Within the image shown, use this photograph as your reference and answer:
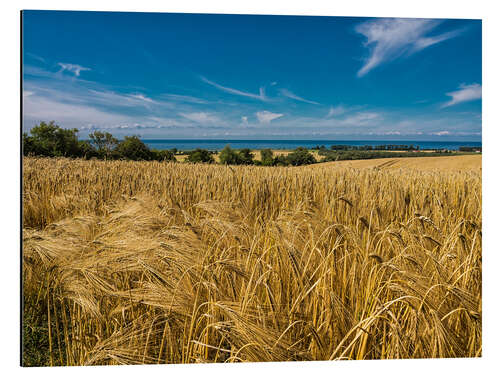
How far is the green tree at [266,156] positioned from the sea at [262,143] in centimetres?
8

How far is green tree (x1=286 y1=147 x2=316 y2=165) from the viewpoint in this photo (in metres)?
2.38

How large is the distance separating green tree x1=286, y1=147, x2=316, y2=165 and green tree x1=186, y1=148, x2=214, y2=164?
0.59 m

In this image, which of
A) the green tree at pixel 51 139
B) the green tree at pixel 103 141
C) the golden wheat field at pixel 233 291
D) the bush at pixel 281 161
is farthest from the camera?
the bush at pixel 281 161

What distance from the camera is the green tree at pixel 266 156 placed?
7.32 feet

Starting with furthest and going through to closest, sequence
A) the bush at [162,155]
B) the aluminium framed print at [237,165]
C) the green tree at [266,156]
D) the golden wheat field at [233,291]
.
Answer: the green tree at [266,156]
the bush at [162,155]
the aluminium framed print at [237,165]
the golden wheat field at [233,291]

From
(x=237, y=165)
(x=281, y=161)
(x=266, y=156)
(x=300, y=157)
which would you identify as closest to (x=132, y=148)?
(x=237, y=165)

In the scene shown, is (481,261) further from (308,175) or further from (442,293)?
(308,175)

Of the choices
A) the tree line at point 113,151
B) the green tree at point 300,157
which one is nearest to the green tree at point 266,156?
the tree line at point 113,151

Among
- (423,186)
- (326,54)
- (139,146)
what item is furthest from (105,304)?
(423,186)

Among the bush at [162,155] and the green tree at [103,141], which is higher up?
the green tree at [103,141]

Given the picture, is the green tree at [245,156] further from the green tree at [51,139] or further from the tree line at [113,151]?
the green tree at [51,139]

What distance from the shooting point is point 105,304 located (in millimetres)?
1255

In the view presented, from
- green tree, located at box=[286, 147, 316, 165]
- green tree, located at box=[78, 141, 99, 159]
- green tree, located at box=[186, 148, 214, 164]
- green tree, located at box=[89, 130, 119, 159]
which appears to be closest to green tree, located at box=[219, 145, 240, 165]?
green tree, located at box=[186, 148, 214, 164]
